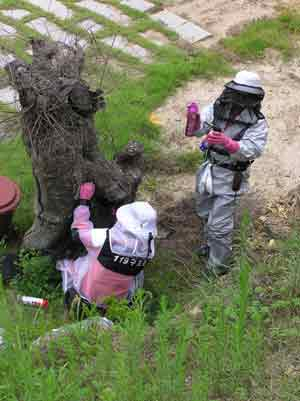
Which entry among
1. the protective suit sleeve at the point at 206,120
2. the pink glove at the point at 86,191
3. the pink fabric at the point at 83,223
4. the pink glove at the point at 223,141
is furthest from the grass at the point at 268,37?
the pink fabric at the point at 83,223

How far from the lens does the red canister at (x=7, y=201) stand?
18.1ft

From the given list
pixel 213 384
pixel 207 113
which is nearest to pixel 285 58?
pixel 207 113

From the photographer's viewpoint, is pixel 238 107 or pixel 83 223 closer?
pixel 83 223

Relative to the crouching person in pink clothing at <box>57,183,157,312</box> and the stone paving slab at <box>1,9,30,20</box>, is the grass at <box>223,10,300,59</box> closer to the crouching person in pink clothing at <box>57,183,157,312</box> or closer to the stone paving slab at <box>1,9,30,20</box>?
the stone paving slab at <box>1,9,30,20</box>

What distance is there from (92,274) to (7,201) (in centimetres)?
127

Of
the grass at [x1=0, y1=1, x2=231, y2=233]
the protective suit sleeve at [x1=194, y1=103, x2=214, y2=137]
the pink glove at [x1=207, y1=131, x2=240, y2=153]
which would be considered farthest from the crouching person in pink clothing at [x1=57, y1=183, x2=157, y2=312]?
the grass at [x1=0, y1=1, x2=231, y2=233]

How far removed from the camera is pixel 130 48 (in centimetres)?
827

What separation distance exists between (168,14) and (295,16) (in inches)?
66.0

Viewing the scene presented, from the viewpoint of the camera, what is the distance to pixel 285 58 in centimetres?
820

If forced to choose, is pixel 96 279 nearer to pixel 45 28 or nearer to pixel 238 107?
pixel 238 107

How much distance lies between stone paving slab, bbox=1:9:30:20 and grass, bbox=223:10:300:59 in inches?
103

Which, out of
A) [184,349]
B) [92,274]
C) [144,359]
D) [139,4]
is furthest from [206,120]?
[139,4]

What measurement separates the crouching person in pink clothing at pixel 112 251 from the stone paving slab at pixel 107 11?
4.29m

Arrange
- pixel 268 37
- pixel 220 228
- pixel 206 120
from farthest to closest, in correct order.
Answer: pixel 268 37 → pixel 220 228 → pixel 206 120
